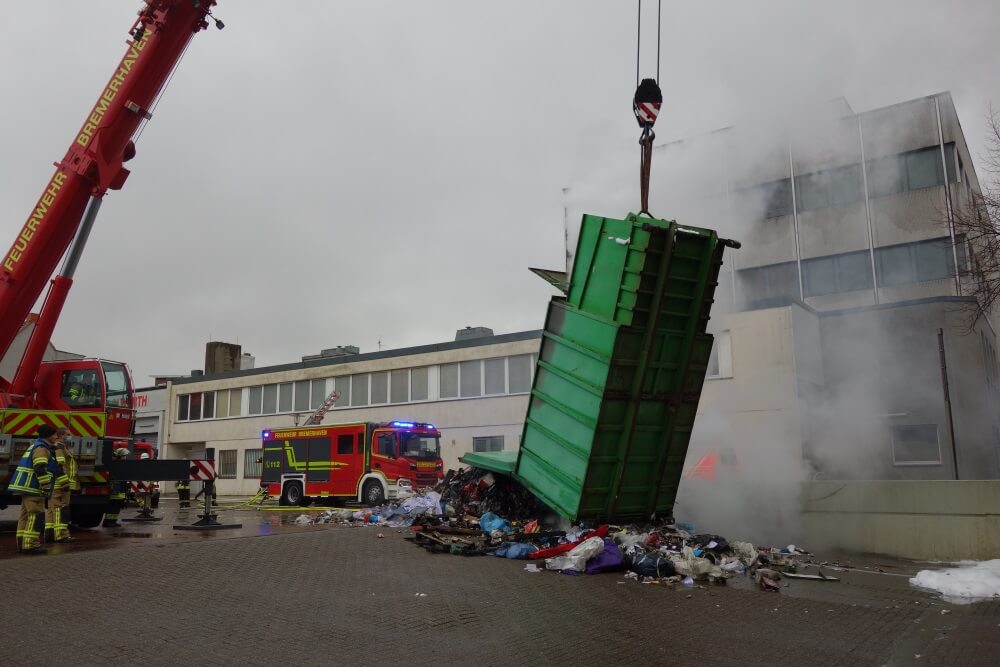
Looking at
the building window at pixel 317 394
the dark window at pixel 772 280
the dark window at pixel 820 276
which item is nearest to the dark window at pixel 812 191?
the dark window at pixel 820 276

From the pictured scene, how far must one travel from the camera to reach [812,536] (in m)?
9.61

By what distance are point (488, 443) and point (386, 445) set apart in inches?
245

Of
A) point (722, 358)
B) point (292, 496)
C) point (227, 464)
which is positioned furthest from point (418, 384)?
point (722, 358)

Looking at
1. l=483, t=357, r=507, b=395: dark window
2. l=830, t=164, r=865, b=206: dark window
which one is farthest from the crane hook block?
l=483, t=357, r=507, b=395: dark window

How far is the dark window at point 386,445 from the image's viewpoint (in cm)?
1834

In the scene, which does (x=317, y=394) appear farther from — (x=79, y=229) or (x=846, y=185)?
(x=846, y=185)

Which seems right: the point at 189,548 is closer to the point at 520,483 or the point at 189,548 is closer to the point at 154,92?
the point at 520,483

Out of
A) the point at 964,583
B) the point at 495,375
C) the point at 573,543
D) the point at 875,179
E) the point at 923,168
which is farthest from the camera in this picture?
the point at 495,375

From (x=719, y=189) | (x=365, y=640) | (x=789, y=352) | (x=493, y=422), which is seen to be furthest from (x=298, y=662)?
(x=493, y=422)

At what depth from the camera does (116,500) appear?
1159cm

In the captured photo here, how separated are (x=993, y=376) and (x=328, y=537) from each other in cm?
1921

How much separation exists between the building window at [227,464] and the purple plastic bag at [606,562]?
27.7 m

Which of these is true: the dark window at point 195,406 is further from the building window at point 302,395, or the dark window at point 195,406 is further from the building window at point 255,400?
the building window at point 302,395

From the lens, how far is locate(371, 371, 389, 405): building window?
2731 centimetres
